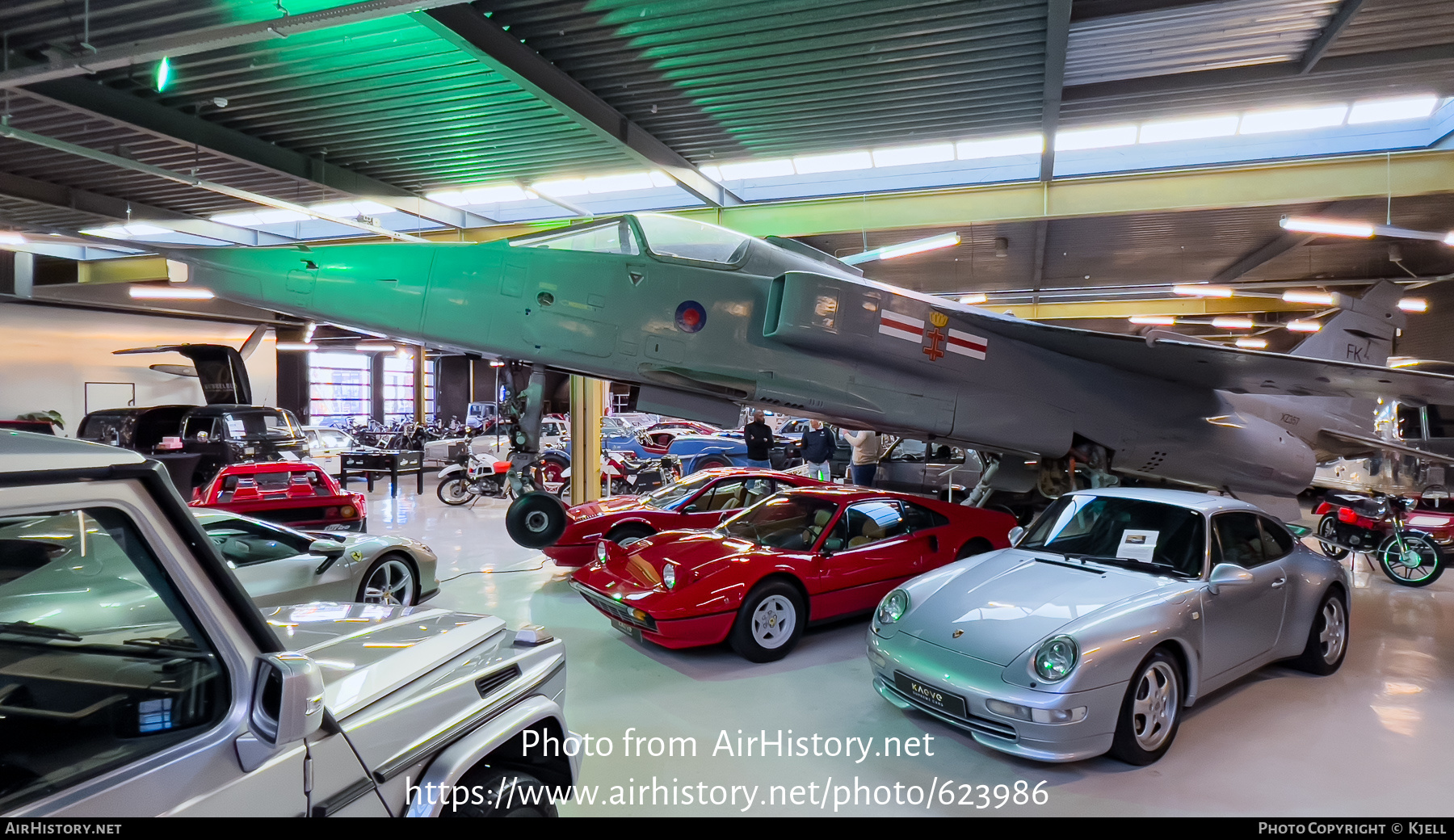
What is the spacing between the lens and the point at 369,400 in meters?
39.2

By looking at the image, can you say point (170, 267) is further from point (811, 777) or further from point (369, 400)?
point (369, 400)

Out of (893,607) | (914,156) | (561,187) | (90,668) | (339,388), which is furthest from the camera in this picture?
(339,388)

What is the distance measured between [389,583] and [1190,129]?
10.6 metres

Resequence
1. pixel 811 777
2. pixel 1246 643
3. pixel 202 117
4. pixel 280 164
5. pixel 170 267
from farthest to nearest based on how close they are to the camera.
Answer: pixel 280 164
pixel 202 117
pixel 170 267
pixel 1246 643
pixel 811 777

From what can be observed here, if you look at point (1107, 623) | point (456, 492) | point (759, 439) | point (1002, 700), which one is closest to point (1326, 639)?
point (1107, 623)

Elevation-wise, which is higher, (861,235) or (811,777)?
(861,235)

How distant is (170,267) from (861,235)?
34.1ft

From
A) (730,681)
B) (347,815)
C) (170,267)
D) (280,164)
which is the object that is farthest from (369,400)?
(347,815)

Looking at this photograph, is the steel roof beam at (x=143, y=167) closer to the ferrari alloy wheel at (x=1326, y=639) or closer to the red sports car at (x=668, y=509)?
the red sports car at (x=668, y=509)

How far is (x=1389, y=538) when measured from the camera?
315 inches

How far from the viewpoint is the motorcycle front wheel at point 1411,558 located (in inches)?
307

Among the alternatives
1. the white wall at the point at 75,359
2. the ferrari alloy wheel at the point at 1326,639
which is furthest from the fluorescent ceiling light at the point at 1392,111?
the white wall at the point at 75,359

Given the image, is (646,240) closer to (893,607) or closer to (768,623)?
(768,623)

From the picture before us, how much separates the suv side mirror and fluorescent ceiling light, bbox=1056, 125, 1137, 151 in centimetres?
1037
